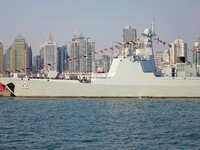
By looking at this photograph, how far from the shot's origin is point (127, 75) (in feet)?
151

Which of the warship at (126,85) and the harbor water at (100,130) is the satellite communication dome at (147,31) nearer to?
the warship at (126,85)

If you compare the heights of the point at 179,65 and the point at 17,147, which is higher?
the point at 179,65

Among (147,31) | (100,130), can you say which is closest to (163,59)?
(147,31)

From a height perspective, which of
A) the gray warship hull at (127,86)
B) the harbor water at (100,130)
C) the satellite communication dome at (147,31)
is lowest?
the harbor water at (100,130)

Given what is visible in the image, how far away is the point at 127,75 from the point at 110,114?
17319 mm

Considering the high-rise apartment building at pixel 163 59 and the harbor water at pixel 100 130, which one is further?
the high-rise apartment building at pixel 163 59

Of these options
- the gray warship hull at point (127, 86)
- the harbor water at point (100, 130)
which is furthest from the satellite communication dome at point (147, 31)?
the harbor water at point (100, 130)

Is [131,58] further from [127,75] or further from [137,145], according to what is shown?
[137,145]

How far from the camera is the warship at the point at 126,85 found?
4584 cm

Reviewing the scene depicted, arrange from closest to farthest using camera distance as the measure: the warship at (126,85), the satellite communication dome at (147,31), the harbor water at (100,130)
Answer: the harbor water at (100,130) → the warship at (126,85) → the satellite communication dome at (147,31)

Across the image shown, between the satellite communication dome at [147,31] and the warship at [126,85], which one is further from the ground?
the satellite communication dome at [147,31]

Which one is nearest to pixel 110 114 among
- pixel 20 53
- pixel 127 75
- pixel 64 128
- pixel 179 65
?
pixel 64 128

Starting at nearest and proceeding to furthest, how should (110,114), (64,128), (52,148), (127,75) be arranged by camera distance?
(52,148), (64,128), (110,114), (127,75)

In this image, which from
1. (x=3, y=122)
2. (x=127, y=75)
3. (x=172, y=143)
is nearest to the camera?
(x=172, y=143)
